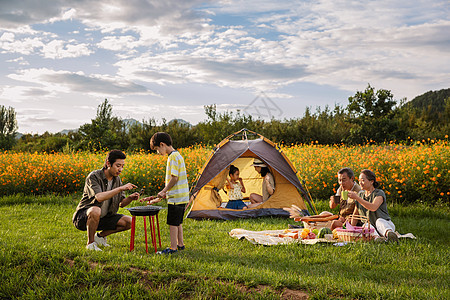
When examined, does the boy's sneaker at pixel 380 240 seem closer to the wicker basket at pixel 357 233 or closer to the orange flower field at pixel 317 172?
the wicker basket at pixel 357 233

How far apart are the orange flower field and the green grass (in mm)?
2098

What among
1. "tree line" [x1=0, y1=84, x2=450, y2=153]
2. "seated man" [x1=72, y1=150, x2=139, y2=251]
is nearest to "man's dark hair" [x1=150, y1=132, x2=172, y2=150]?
"seated man" [x1=72, y1=150, x2=139, y2=251]

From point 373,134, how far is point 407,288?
16.8m

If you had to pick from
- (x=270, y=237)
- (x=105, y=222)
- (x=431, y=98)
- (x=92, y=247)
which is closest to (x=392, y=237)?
(x=270, y=237)

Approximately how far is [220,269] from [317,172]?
572cm

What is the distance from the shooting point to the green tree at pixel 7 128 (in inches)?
945

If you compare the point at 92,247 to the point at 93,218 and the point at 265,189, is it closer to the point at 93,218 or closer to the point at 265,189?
the point at 93,218

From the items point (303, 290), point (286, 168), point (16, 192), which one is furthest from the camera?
point (16, 192)

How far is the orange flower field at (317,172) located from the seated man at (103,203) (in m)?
4.32

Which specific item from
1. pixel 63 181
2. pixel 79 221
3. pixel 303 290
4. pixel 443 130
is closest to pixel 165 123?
pixel 63 181

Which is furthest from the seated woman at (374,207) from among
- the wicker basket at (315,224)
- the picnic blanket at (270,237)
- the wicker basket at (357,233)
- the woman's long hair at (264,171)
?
the woman's long hair at (264,171)

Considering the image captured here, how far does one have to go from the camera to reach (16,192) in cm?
978

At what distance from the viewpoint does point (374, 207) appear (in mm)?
5488

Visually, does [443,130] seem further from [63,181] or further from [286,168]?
[63,181]
